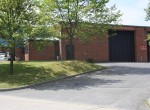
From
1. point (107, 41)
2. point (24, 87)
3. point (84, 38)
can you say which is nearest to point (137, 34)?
point (107, 41)

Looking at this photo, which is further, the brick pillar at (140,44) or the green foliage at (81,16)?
the brick pillar at (140,44)

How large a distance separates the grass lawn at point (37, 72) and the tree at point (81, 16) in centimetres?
414

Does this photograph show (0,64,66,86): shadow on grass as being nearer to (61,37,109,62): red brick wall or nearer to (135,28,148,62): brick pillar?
(61,37,109,62): red brick wall

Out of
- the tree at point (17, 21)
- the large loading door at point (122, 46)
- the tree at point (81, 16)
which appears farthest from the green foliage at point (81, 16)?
the large loading door at point (122, 46)

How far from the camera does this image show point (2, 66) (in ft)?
93.7

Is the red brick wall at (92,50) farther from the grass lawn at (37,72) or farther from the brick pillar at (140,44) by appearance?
the grass lawn at (37,72)

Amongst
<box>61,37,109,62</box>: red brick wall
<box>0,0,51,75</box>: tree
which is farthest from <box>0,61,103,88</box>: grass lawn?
<box>61,37,109,62</box>: red brick wall

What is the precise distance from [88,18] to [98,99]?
17206mm

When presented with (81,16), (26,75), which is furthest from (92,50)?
(26,75)

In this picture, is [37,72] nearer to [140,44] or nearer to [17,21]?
[17,21]

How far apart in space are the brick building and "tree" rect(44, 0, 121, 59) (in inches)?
585

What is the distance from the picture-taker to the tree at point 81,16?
3212 centimetres

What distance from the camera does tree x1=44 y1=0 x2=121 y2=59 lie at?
1265 inches

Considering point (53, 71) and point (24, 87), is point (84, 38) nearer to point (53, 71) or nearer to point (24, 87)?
point (53, 71)
